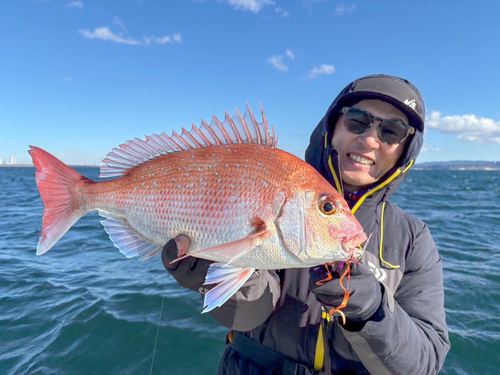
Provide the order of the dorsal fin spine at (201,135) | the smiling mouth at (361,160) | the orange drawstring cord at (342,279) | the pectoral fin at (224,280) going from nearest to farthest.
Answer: the orange drawstring cord at (342,279), the pectoral fin at (224,280), the dorsal fin spine at (201,135), the smiling mouth at (361,160)

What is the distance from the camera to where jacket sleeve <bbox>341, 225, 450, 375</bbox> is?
73.2 inches

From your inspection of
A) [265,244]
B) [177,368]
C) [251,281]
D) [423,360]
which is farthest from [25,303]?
[423,360]

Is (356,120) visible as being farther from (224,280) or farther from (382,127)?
(224,280)

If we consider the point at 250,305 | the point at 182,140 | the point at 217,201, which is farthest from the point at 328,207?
the point at 182,140

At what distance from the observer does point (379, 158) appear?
2.64 metres

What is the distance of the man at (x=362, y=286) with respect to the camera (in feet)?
6.16

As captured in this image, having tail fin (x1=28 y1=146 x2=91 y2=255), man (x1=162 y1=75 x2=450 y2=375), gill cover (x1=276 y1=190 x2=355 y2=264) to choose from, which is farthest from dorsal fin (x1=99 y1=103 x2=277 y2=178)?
man (x1=162 y1=75 x2=450 y2=375)

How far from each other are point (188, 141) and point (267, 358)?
1.77 metres

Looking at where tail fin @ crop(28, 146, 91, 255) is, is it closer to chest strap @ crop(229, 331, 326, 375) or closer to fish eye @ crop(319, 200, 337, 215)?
chest strap @ crop(229, 331, 326, 375)

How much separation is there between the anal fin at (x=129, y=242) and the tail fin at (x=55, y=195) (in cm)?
32

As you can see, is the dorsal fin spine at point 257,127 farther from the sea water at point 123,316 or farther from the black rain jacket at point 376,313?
the sea water at point 123,316

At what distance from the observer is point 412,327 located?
A: 2.00m

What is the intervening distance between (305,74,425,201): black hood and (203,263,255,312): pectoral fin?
128cm

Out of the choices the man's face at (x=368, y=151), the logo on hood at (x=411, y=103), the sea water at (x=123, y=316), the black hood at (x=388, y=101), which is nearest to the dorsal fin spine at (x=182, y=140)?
the black hood at (x=388, y=101)
